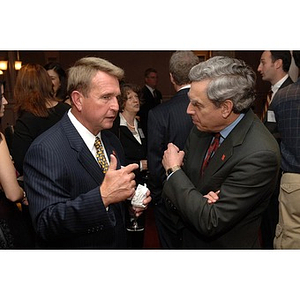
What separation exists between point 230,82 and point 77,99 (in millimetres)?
715

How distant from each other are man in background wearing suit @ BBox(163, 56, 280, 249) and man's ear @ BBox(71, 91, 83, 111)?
48 cm

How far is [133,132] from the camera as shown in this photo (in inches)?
142

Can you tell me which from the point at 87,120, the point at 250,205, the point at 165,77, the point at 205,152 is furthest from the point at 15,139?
the point at 165,77

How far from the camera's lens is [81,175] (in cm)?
168

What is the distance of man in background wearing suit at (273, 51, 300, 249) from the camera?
2.61 metres

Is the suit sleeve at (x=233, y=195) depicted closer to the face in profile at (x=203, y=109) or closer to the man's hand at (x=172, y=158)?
the man's hand at (x=172, y=158)

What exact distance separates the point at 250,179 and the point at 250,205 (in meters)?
0.13

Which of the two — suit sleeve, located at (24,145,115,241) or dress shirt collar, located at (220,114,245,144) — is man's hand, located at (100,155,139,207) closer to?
suit sleeve, located at (24,145,115,241)

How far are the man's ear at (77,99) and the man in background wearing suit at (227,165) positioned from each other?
48cm

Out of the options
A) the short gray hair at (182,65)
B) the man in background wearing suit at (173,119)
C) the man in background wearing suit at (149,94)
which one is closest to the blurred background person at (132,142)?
the man in background wearing suit at (173,119)

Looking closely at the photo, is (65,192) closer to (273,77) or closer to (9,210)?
(9,210)

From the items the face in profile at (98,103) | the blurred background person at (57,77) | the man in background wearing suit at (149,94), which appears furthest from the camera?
the man in background wearing suit at (149,94)

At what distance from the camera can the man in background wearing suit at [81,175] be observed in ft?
5.16

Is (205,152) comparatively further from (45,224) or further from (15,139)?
(15,139)
